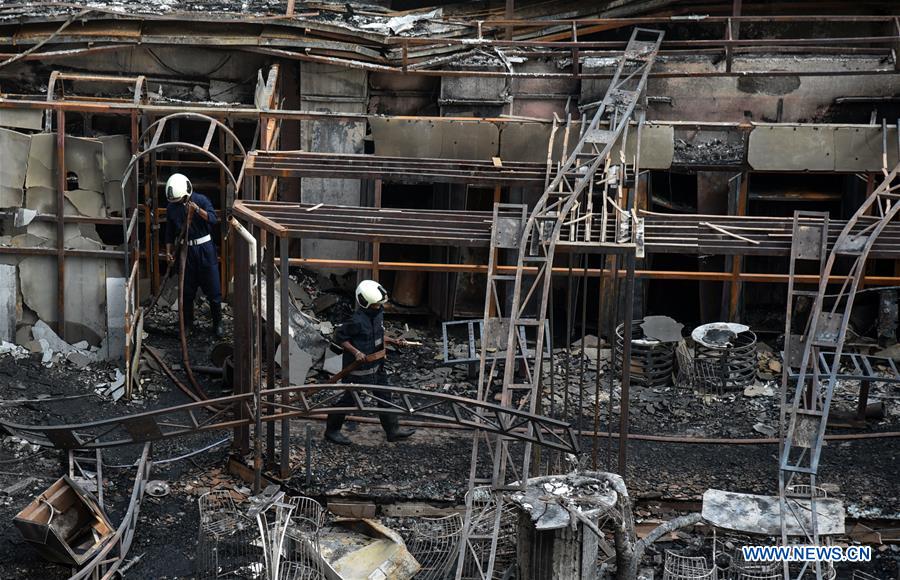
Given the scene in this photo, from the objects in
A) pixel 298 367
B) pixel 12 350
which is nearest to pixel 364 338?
pixel 298 367

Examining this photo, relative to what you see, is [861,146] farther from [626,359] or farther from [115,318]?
[115,318]

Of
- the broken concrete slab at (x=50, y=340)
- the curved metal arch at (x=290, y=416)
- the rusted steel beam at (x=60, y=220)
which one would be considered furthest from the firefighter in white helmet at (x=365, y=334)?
the rusted steel beam at (x=60, y=220)

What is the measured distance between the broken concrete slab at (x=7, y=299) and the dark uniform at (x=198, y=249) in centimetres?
203

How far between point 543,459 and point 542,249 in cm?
238

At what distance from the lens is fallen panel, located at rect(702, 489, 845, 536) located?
1295 cm

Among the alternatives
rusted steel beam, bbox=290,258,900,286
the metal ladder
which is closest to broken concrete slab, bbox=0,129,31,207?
rusted steel beam, bbox=290,258,900,286

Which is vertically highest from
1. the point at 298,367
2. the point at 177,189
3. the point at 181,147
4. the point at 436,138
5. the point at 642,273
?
the point at 436,138

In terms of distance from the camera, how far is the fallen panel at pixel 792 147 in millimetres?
17766

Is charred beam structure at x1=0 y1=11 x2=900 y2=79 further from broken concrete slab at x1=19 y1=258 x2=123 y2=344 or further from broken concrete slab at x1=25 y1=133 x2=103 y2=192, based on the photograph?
broken concrete slab at x1=19 y1=258 x2=123 y2=344

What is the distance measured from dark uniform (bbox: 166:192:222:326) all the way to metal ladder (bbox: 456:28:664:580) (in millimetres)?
3700

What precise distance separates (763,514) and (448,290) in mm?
6757

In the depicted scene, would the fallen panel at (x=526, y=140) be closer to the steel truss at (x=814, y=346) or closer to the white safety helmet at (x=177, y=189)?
the steel truss at (x=814, y=346)

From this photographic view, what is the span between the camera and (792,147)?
17.9m

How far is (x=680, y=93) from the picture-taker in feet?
62.0
